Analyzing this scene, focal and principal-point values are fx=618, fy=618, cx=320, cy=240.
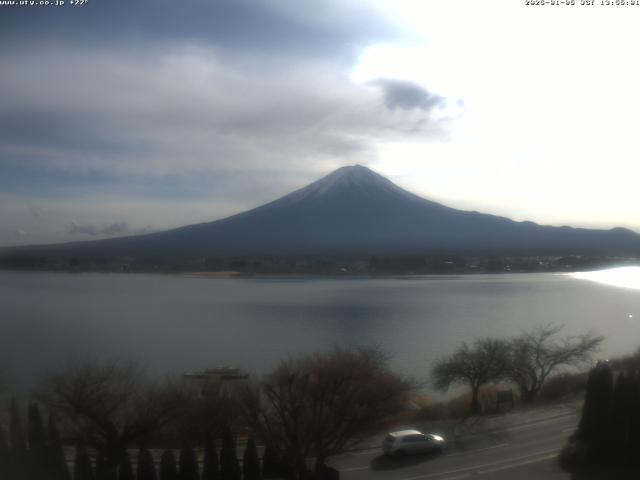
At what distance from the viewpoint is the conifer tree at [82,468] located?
274 centimetres

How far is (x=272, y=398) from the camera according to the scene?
3.33 m

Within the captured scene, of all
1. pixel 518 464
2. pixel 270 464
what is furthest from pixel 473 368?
pixel 270 464

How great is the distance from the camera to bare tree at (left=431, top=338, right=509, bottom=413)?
5.06 metres

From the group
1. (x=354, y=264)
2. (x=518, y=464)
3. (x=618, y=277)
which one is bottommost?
(x=518, y=464)

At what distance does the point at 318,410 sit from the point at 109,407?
1.18 metres

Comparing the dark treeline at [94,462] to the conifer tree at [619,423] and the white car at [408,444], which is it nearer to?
the white car at [408,444]

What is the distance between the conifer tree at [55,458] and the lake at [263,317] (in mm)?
2220

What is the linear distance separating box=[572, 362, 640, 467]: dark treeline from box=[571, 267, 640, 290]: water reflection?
1319cm

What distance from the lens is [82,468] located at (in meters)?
2.75

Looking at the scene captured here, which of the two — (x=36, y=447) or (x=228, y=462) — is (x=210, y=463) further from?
(x=36, y=447)

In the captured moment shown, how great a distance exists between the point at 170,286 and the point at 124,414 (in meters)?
10.9

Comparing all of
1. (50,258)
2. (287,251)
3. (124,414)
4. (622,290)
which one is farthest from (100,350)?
(622,290)

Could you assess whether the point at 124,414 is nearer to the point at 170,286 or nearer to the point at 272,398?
the point at 272,398

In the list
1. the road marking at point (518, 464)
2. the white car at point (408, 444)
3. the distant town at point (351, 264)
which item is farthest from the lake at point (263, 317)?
the road marking at point (518, 464)
